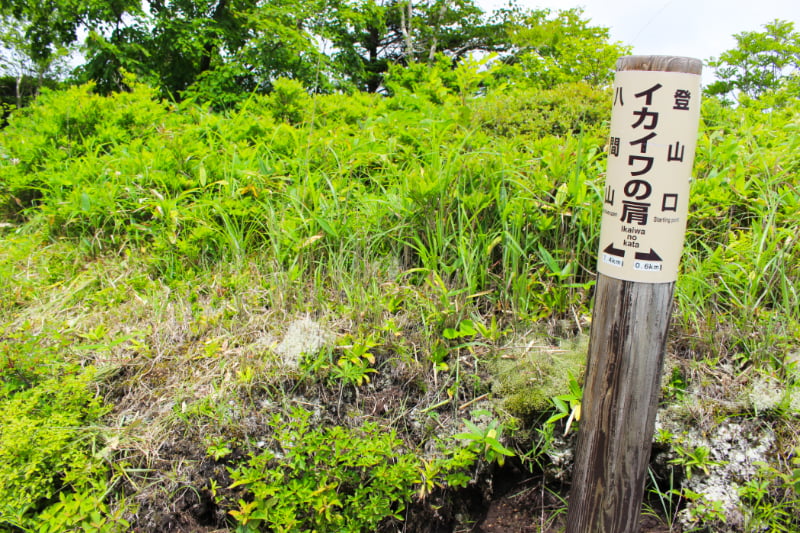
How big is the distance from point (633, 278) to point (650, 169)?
31 cm

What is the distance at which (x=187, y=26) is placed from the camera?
8.38 meters

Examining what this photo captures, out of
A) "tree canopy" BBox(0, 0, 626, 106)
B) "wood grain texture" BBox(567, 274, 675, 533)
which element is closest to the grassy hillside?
"wood grain texture" BBox(567, 274, 675, 533)

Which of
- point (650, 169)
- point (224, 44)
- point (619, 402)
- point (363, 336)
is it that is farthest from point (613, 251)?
point (224, 44)

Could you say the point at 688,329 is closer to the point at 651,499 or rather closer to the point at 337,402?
the point at 651,499

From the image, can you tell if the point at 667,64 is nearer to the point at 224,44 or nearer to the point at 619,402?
the point at 619,402

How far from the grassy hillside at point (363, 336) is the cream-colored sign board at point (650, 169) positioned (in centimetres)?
80

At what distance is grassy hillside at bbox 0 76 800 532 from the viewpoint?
6.82 feet

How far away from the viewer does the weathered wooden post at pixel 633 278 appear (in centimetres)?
138

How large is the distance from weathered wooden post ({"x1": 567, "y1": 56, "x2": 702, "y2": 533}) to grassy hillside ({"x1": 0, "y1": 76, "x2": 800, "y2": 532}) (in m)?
0.42

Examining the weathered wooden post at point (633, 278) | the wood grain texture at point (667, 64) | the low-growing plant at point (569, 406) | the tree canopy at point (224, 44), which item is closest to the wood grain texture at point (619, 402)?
the weathered wooden post at point (633, 278)

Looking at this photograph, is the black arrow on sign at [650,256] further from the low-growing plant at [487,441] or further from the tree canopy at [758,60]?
the tree canopy at [758,60]

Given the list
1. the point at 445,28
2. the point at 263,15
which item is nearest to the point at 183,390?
the point at 263,15

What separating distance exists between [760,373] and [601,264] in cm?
125

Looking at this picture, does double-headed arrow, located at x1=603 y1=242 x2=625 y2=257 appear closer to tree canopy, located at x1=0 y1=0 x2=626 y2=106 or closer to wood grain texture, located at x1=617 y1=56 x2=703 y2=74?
wood grain texture, located at x1=617 y1=56 x2=703 y2=74
